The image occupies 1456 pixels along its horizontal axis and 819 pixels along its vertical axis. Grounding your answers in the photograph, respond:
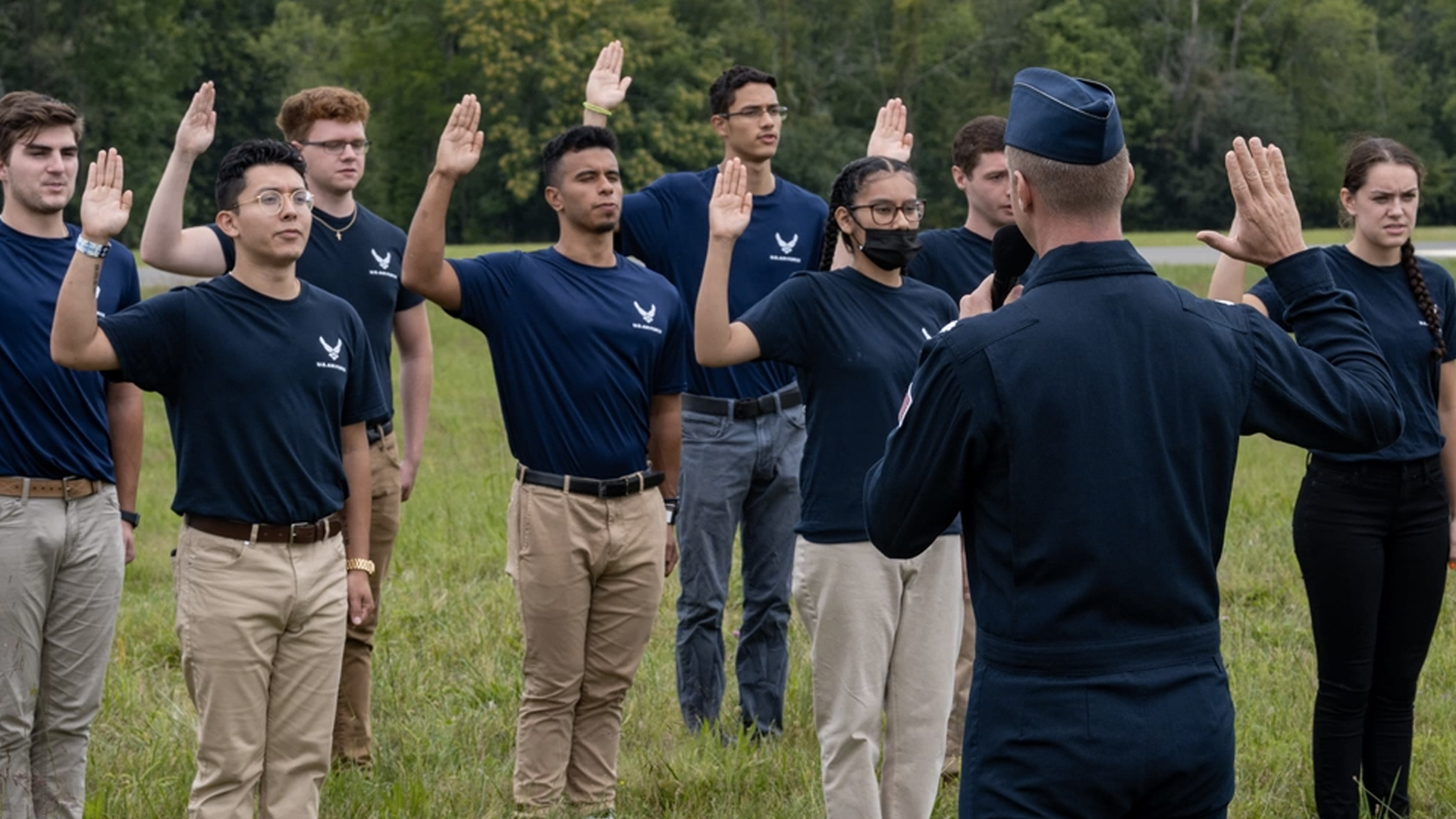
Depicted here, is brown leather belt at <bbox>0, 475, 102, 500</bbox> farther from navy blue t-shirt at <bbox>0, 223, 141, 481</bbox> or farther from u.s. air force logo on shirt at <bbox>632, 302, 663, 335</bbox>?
u.s. air force logo on shirt at <bbox>632, 302, 663, 335</bbox>

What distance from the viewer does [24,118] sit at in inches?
206

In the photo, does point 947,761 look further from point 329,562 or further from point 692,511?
point 329,562

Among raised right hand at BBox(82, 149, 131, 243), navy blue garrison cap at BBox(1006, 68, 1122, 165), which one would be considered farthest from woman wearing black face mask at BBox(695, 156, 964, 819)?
navy blue garrison cap at BBox(1006, 68, 1122, 165)

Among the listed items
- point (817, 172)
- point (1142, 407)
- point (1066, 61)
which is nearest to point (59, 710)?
point (1142, 407)

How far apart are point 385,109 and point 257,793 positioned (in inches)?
2265

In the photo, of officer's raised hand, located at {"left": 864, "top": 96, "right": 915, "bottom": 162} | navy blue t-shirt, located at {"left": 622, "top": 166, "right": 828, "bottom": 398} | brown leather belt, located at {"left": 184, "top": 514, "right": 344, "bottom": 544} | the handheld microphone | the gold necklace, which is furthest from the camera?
navy blue t-shirt, located at {"left": 622, "top": 166, "right": 828, "bottom": 398}

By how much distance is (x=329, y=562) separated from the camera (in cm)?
496

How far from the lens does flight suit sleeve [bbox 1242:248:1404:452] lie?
3111 millimetres

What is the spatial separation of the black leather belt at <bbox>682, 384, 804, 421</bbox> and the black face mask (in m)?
1.26

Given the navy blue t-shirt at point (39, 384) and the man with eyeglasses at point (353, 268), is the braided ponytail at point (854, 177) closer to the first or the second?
the man with eyeglasses at point (353, 268)

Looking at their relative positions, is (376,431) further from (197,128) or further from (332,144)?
(197,128)

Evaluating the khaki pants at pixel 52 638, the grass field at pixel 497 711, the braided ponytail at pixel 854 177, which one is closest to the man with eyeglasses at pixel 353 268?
the grass field at pixel 497 711

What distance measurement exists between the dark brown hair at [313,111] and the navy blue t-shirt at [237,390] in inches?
54.0

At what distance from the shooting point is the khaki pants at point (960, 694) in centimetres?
631
